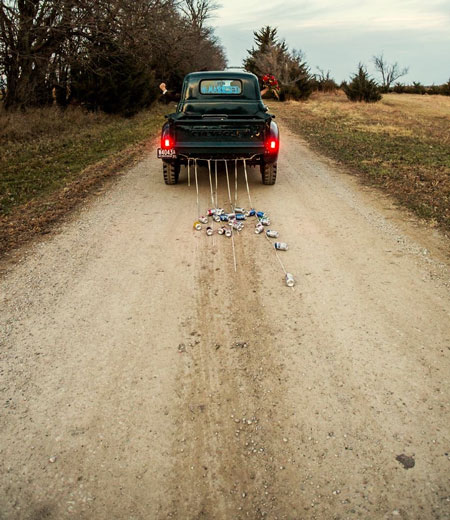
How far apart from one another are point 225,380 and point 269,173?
5.33 meters

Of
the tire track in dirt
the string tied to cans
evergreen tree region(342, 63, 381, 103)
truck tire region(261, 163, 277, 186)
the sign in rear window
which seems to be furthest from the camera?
evergreen tree region(342, 63, 381, 103)

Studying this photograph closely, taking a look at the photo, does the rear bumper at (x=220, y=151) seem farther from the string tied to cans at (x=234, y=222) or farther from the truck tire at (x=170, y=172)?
the string tied to cans at (x=234, y=222)

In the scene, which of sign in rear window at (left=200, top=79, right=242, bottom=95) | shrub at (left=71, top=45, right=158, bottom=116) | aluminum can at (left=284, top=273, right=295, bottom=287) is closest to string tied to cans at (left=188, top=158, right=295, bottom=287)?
aluminum can at (left=284, top=273, right=295, bottom=287)

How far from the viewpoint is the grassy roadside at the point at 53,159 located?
613 centimetres

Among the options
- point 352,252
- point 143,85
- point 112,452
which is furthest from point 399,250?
point 143,85

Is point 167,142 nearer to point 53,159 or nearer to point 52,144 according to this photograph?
point 53,159

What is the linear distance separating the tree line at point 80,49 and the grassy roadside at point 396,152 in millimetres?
7872

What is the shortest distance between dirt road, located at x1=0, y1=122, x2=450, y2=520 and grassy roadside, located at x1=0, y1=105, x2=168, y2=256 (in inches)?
58.9

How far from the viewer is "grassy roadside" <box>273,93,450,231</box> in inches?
270

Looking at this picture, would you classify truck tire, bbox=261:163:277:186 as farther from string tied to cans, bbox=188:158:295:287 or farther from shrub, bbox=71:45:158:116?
shrub, bbox=71:45:158:116

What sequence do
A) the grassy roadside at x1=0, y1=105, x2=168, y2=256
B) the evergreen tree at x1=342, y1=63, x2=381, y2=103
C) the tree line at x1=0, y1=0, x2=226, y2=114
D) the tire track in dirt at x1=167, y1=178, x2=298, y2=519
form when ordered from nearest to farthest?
the tire track in dirt at x1=167, y1=178, x2=298, y2=519 < the grassy roadside at x1=0, y1=105, x2=168, y2=256 < the tree line at x1=0, y1=0, x2=226, y2=114 < the evergreen tree at x1=342, y1=63, x2=381, y2=103

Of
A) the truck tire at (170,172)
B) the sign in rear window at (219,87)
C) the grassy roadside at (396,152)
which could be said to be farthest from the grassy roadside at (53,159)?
the grassy roadside at (396,152)

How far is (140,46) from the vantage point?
19031mm

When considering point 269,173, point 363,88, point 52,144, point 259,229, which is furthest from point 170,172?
point 363,88
